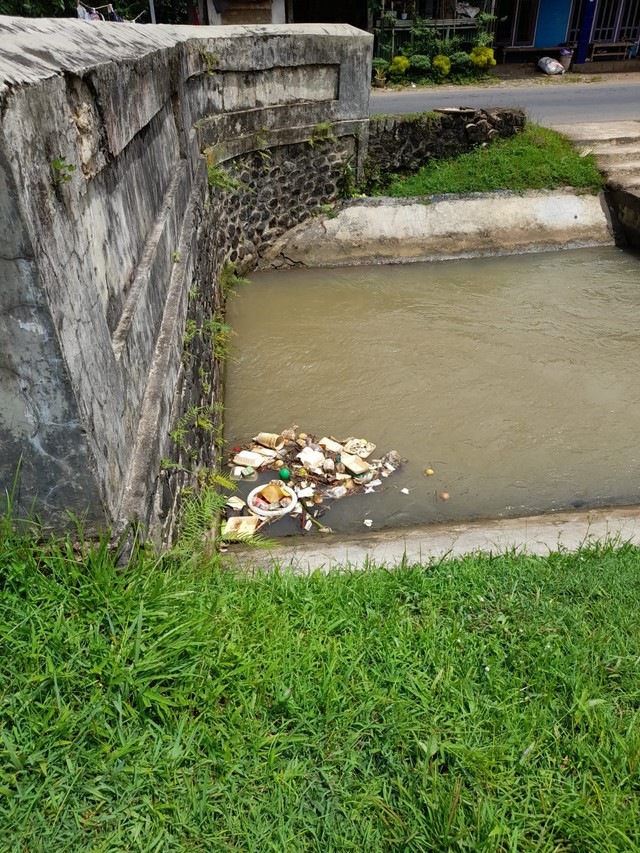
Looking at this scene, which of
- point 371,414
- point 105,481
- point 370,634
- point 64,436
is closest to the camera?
point 64,436

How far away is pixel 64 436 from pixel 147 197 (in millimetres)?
1868

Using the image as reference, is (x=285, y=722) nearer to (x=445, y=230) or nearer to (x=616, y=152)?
(x=445, y=230)

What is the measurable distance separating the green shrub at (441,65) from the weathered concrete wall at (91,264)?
531 inches

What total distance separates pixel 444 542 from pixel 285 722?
157cm

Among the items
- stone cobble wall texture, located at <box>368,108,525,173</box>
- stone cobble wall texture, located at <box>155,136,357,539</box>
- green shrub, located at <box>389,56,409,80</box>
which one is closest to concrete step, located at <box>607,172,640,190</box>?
stone cobble wall texture, located at <box>368,108,525,173</box>

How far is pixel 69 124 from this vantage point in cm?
182

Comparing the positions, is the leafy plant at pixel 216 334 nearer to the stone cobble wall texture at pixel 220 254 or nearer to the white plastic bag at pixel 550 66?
the stone cobble wall texture at pixel 220 254

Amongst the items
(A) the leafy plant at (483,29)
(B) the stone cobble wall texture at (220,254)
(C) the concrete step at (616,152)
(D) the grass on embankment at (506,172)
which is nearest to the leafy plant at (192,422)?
(B) the stone cobble wall texture at (220,254)

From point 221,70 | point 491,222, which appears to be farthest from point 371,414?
point 491,222

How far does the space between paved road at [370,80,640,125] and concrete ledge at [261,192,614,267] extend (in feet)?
9.37

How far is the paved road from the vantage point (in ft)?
37.8

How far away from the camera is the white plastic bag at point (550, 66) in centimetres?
1719

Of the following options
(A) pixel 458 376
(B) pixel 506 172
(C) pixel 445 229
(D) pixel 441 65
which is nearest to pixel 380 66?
(D) pixel 441 65

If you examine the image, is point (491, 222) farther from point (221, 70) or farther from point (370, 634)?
point (370, 634)
